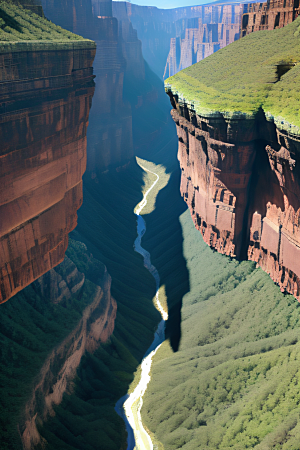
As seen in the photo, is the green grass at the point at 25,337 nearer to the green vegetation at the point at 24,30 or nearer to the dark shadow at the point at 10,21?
the green vegetation at the point at 24,30

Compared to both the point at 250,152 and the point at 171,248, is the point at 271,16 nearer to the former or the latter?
the point at 250,152

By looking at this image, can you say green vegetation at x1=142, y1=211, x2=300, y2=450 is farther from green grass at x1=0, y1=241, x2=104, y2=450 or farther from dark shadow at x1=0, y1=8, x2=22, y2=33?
dark shadow at x1=0, y1=8, x2=22, y2=33

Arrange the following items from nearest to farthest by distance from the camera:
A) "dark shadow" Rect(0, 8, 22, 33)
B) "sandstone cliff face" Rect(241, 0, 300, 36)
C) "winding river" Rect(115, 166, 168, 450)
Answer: "dark shadow" Rect(0, 8, 22, 33), "winding river" Rect(115, 166, 168, 450), "sandstone cliff face" Rect(241, 0, 300, 36)

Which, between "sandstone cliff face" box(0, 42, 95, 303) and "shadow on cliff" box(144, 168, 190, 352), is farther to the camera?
"shadow on cliff" box(144, 168, 190, 352)

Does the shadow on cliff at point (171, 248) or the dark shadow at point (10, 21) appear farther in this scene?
the shadow on cliff at point (171, 248)

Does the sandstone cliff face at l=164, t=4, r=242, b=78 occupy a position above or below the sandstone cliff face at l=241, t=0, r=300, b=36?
below

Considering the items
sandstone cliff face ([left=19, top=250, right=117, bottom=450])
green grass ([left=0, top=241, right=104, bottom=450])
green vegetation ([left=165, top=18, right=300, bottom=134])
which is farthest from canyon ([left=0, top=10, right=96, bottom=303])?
green vegetation ([left=165, top=18, right=300, bottom=134])

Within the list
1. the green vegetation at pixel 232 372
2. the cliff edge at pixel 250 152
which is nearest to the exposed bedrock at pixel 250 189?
the cliff edge at pixel 250 152

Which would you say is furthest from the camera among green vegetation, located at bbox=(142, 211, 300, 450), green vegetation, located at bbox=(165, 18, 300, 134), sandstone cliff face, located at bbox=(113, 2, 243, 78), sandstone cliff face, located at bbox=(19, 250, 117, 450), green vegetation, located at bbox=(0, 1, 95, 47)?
sandstone cliff face, located at bbox=(113, 2, 243, 78)
